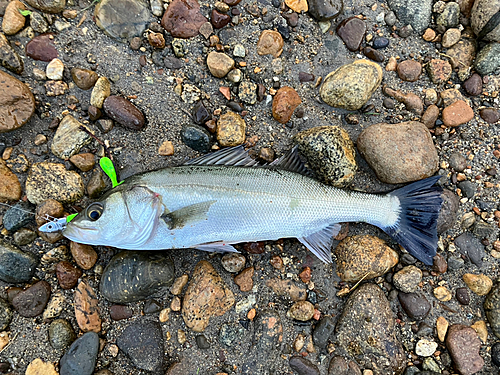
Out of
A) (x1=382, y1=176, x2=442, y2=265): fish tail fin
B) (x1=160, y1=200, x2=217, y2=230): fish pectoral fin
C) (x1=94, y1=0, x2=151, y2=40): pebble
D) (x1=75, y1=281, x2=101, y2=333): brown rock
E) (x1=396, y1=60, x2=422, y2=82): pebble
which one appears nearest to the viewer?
(x1=160, y1=200, x2=217, y2=230): fish pectoral fin

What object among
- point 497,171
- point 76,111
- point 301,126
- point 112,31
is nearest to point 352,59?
point 301,126

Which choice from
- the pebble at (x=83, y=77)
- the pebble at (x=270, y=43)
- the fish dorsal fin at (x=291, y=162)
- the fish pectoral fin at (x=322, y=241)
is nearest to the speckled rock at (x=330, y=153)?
the fish dorsal fin at (x=291, y=162)

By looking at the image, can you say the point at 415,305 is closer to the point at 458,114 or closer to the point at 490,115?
the point at 458,114

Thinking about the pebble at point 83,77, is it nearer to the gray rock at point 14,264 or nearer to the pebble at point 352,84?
the gray rock at point 14,264

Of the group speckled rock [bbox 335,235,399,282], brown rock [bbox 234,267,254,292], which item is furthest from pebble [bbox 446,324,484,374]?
brown rock [bbox 234,267,254,292]

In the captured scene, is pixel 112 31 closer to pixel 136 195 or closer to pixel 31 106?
pixel 31 106

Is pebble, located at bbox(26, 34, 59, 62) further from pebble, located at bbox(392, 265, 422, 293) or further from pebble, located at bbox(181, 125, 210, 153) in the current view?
pebble, located at bbox(392, 265, 422, 293)
